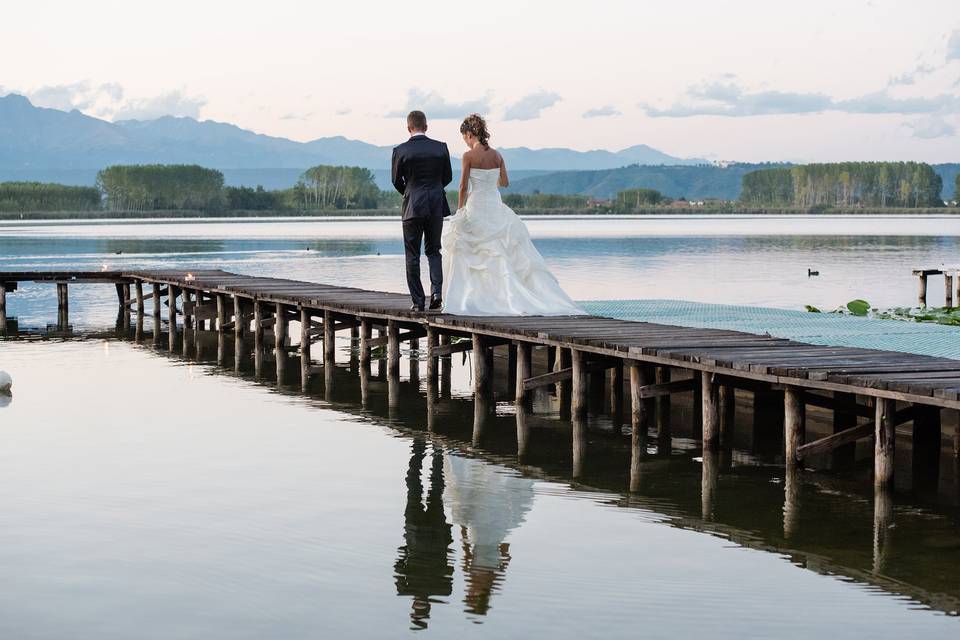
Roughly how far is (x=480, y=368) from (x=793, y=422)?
5.66 meters

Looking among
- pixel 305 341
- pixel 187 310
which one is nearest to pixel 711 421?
pixel 305 341

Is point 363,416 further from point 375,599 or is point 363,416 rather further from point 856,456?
point 375,599

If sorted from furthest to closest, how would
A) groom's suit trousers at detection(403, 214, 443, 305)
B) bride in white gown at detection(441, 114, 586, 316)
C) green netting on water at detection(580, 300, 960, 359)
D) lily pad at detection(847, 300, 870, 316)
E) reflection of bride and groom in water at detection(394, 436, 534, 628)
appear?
lily pad at detection(847, 300, 870, 316)
groom's suit trousers at detection(403, 214, 443, 305)
bride in white gown at detection(441, 114, 586, 316)
green netting on water at detection(580, 300, 960, 359)
reflection of bride and groom in water at detection(394, 436, 534, 628)

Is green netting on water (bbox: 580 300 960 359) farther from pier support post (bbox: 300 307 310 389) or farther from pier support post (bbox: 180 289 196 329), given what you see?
pier support post (bbox: 180 289 196 329)

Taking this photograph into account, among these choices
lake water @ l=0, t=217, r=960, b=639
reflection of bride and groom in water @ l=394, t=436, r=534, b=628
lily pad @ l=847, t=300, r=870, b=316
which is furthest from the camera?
lily pad @ l=847, t=300, r=870, b=316

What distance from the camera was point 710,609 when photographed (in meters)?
7.88

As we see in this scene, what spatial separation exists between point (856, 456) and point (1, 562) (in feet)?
24.5

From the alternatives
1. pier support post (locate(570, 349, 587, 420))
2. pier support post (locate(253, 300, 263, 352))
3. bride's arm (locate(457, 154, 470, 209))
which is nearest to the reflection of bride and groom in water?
pier support post (locate(570, 349, 587, 420))

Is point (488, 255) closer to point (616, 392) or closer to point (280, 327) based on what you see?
point (616, 392)

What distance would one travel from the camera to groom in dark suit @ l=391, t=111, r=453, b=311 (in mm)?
15820

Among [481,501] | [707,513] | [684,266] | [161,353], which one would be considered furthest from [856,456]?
[684,266]

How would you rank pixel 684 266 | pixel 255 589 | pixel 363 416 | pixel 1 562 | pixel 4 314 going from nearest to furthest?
pixel 255 589 < pixel 1 562 < pixel 363 416 < pixel 4 314 < pixel 684 266

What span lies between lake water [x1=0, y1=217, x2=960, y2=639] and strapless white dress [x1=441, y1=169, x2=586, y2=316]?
1.17m

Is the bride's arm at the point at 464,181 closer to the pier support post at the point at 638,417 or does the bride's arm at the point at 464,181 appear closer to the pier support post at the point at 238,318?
the pier support post at the point at 638,417
